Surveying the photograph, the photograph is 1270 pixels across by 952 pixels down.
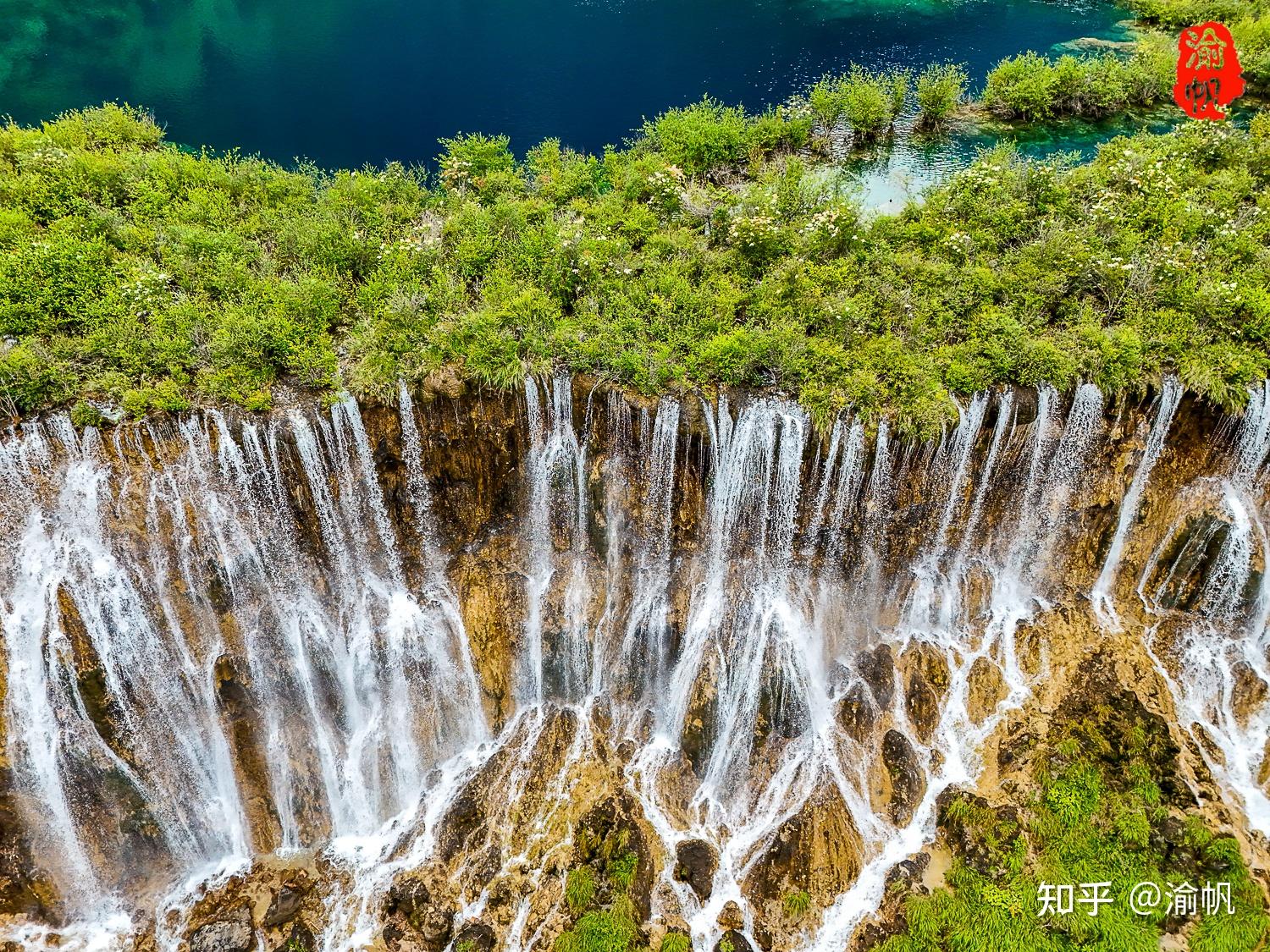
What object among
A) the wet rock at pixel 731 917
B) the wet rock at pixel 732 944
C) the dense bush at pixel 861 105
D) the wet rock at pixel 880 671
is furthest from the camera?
the dense bush at pixel 861 105

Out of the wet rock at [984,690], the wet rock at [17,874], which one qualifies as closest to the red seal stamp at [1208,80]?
the wet rock at [984,690]

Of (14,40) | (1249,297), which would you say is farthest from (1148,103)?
(14,40)

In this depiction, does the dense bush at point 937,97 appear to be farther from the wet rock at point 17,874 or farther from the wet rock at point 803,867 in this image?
the wet rock at point 17,874

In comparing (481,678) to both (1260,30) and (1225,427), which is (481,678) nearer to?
(1225,427)

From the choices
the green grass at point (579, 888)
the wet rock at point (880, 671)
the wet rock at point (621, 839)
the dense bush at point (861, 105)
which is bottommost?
the green grass at point (579, 888)

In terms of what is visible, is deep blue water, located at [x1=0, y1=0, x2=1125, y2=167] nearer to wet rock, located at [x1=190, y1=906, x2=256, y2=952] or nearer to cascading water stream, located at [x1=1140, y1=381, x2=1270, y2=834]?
cascading water stream, located at [x1=1140, y1=381, x2=1270, y2=834]

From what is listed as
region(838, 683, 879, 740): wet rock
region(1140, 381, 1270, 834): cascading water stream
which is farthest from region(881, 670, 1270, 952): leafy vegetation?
region(838, 683, 879, 740): wet rock
